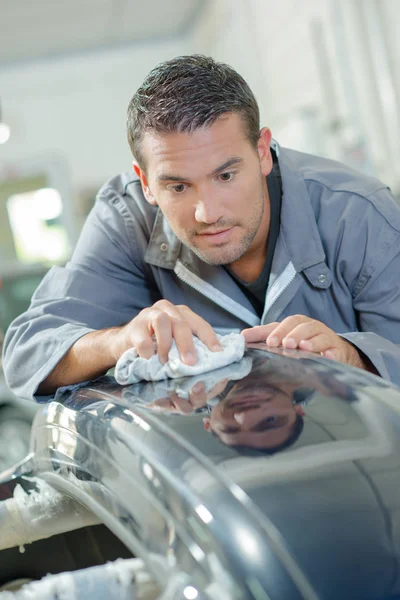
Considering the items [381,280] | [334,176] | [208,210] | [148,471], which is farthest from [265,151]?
[148,471]

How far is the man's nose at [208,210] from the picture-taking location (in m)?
1.27

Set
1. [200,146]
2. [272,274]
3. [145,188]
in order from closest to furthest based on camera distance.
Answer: [200,146], [272,274], [145,188]

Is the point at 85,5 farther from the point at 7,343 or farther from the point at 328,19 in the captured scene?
the point at 7,343

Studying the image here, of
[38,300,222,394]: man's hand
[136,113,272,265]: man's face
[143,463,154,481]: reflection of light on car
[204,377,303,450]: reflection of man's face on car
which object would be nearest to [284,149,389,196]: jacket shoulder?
[136,113,272,265]: man's face

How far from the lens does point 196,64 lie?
1317 millimetres

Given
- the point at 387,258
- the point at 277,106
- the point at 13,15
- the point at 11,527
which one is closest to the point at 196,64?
the point at 387,258

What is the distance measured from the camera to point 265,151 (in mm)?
1442

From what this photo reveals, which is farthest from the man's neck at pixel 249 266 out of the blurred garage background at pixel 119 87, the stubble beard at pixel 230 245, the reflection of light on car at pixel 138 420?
the blurred garage background at pixel 119 87

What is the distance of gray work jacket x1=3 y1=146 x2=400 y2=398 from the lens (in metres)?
1.28

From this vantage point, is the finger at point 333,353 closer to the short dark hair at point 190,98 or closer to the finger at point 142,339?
the finger at point 142,339

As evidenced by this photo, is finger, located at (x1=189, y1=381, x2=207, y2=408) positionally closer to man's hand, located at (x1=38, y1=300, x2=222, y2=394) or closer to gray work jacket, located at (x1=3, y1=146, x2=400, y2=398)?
man's hand, located at (x1=38, y1=300, x2=222, y2=394)

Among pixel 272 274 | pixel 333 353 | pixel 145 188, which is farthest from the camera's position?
pixel 145 188

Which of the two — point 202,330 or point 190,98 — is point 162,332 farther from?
point 190,98

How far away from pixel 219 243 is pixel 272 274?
4.4 inches
